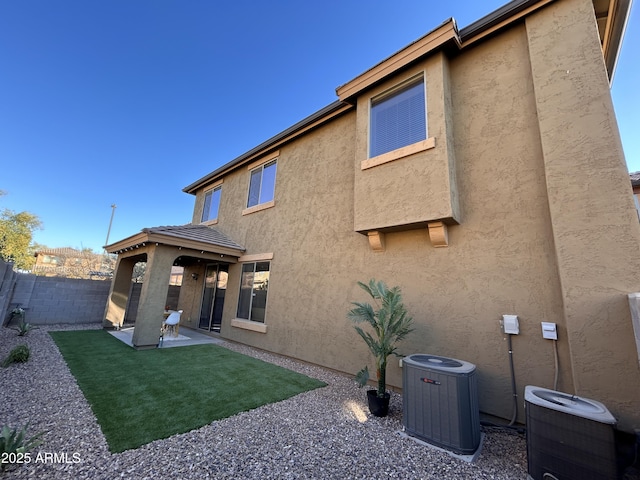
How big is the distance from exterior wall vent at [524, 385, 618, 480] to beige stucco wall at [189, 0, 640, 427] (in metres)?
1.04

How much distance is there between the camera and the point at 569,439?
94.2 inches

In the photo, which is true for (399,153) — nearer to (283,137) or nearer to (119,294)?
(283,137)

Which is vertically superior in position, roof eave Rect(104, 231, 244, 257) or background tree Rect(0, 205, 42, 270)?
background tree Rect(0, 205, 42, 270)

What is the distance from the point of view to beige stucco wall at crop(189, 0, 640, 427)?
127 inches

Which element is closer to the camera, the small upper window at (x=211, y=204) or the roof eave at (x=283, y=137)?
the roof eave at (x=283, y=137)

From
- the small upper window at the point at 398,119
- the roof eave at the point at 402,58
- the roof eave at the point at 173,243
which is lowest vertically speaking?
the roof eave at the point at 173,243

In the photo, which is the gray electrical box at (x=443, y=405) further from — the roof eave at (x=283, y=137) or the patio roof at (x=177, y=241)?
the patio roof at (x=177, y=241)

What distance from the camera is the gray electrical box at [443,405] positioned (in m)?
3.13

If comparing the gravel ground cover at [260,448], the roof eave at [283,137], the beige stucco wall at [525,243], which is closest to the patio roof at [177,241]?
the roof eave at [283,137]

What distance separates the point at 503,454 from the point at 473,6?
9.19 metres

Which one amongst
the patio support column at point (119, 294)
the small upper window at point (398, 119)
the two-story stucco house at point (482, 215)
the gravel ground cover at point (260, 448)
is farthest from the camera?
the patio support column at point (119, 294)

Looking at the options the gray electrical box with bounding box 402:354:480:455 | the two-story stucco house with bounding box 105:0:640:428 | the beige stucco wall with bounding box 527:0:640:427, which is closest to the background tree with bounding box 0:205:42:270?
the two-story stucco house with bounding box 105:0:640:428

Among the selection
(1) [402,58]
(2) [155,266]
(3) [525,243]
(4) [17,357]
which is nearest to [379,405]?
(3) [525,243]

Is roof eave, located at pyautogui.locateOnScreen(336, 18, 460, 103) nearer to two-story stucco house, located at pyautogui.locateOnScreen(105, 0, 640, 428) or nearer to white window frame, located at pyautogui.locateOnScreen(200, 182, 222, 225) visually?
two-story stucco house, located at pyautogui.locateOnScreen(105, 0, 640, 428)
